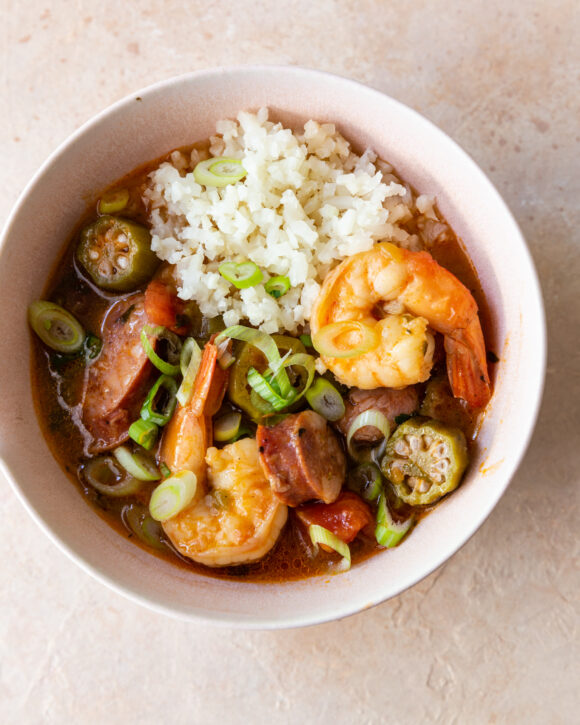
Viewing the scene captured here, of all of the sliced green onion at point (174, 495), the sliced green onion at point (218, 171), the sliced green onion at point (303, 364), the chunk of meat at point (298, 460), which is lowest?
the sliced green onion at point (174, 495)

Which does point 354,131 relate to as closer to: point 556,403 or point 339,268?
point 339,268

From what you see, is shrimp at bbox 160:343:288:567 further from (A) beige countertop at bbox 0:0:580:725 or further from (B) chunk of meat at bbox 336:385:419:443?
(A) beige countertop at bbox 0:0:580:725

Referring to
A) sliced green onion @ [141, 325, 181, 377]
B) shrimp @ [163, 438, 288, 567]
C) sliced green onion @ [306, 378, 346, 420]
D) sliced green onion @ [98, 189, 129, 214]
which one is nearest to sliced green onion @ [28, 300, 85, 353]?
sliced green onion @ [141, 325, 181, 377]

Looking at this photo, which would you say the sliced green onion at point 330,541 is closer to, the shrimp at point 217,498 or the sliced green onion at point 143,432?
the shrimp at point 217,498

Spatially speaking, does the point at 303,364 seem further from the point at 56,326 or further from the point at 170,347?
the point at 56,326

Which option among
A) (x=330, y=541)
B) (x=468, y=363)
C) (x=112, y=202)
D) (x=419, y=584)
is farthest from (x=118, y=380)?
(x=419, y=584)

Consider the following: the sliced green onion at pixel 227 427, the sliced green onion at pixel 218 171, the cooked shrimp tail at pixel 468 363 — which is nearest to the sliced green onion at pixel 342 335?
the cooked shrimp tail at pixel 468 363
